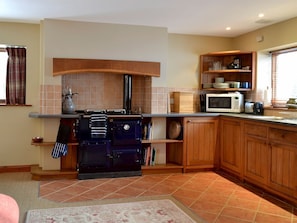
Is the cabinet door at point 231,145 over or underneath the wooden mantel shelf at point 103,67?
underneath

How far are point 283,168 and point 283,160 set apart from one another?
87 mm

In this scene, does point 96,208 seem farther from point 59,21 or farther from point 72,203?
point 59,21

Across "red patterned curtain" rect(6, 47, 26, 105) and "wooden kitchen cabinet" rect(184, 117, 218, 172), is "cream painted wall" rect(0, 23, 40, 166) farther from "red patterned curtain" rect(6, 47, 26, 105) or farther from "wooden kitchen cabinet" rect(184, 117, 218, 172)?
"wooden kitchen cabinet" rect(184, 117, 218, 172)

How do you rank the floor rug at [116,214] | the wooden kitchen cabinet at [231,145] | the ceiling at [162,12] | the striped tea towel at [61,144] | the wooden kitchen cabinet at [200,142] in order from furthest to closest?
the wooden kitchen cabinet at [200,142] < the wooden kitchen cabinet at [231,145] < the striped tea towel at [61,144] < the ceiling at [162,12] < the floor rug at [116,214]

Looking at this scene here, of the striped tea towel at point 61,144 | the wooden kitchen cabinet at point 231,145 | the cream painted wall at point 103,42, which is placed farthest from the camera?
the cream painted wall at point 103,42

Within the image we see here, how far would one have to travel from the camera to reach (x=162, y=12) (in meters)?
4.14

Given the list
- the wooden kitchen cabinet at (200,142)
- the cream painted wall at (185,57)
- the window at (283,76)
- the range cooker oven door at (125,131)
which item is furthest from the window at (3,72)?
the window at (283,76)

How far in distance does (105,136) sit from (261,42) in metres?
2.78

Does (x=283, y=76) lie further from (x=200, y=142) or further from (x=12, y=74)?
(x=12, y=74)

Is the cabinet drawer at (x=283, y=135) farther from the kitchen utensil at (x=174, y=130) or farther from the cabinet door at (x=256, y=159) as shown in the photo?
the kitchen utensil at (x=174, y=130)

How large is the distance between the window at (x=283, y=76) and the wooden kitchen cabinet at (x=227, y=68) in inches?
12.9

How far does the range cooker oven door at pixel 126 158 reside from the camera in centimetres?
451

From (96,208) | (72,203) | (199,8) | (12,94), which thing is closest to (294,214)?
(96,208)

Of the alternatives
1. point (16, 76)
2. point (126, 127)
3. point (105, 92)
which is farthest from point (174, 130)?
point (16, 76)
